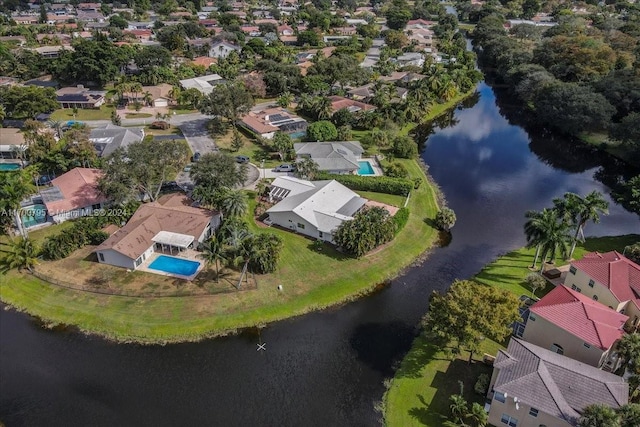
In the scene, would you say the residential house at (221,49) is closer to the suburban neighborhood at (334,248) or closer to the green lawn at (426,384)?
the suburban neighborhood at (334,248)

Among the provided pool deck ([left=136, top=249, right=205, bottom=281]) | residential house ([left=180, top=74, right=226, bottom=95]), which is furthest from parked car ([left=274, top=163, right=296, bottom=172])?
residential house ([left=180, top=74, right=226, bottom=95])

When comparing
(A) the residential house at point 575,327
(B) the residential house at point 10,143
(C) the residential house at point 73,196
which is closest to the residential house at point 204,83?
(B) the residential house at point 10,143

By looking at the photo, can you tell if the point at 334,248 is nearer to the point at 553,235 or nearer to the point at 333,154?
the point at 553,235

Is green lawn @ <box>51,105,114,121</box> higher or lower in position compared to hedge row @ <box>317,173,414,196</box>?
lower

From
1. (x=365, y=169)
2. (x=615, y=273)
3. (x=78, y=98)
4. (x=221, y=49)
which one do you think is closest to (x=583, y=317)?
(x=615, y=273)

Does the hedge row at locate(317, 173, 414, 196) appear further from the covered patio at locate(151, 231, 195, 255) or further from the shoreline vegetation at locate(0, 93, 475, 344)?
the covered patio at locate(151, 231, 195, 255)

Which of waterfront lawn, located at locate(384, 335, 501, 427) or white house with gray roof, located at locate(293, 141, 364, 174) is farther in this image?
white house with gray roof, located at locate(293, 141, 364, 174)
